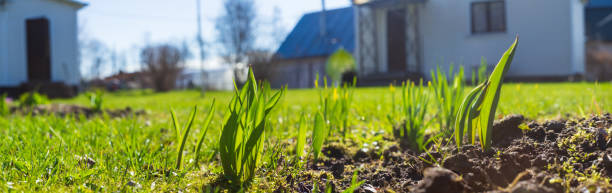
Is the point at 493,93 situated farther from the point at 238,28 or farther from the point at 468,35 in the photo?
the point at 238,28

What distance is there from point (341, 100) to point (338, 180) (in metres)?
0.61

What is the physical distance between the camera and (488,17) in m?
11.0

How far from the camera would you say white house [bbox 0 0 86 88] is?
11344 mm

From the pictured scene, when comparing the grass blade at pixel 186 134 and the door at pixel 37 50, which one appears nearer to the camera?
the grass blade at pixel 186 134

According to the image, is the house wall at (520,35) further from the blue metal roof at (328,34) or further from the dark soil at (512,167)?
the dark soil at (512,167)

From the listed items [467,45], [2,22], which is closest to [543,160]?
[467,45]

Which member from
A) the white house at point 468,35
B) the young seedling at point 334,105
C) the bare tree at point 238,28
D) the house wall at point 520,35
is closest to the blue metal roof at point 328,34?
the bare tree at point 238,28

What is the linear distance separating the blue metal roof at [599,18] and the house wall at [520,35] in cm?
1068

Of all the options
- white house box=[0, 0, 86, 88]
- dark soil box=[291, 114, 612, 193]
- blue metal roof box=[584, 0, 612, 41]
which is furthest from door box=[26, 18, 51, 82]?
blue metal roof box=[584, 0, 612, 41]

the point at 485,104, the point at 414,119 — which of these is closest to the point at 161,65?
the point at 414,119

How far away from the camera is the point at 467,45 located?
11125 millimetres

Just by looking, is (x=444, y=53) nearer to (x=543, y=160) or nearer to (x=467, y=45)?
(x=467, y=45)

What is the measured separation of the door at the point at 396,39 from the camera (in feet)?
39.0

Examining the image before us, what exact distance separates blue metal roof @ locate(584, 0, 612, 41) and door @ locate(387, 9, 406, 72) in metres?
13.3
